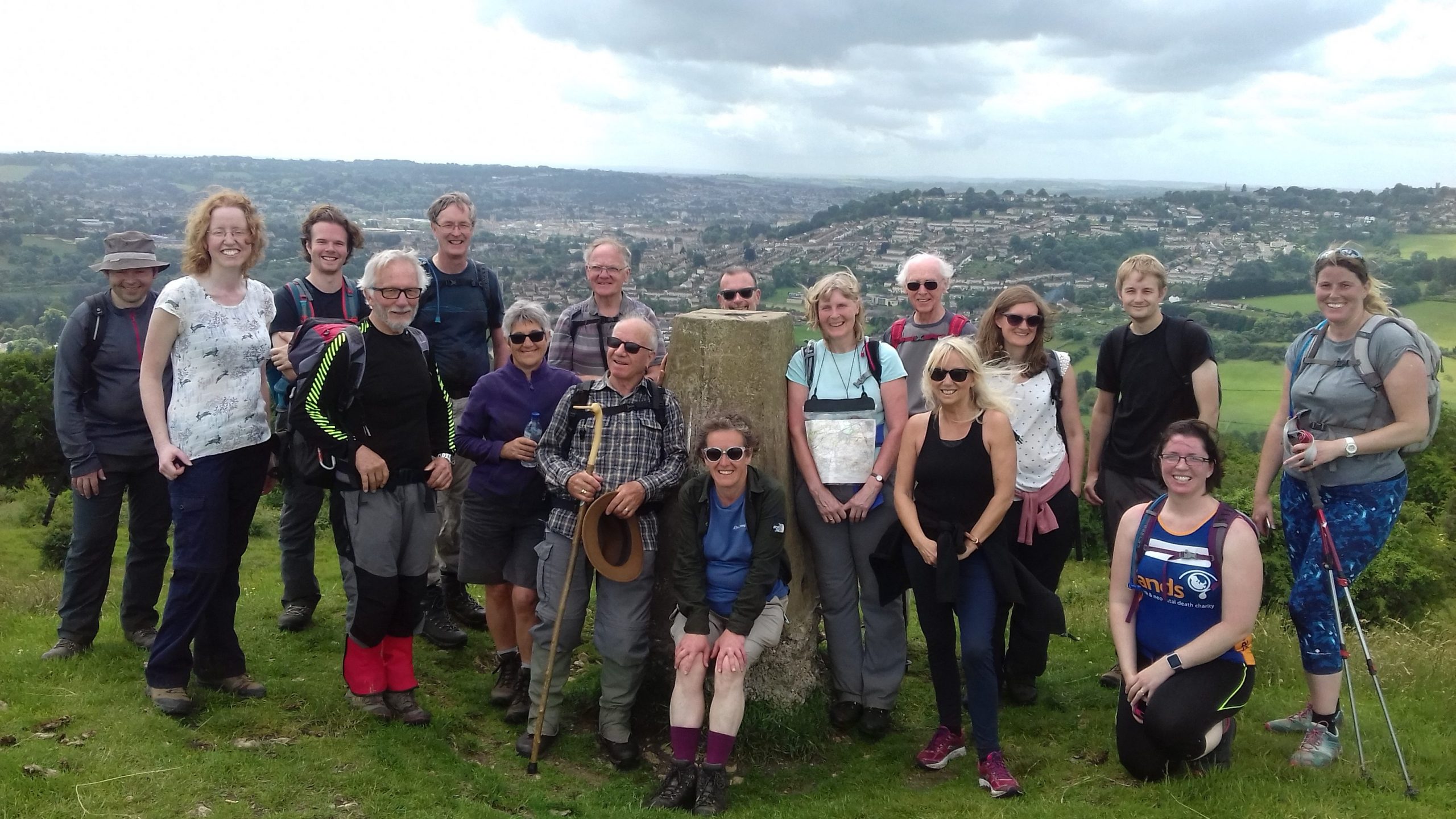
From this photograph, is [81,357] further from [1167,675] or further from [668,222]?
[668,222]

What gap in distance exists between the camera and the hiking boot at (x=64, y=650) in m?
6.07

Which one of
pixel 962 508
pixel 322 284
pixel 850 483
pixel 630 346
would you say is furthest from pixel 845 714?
pixel 322 284

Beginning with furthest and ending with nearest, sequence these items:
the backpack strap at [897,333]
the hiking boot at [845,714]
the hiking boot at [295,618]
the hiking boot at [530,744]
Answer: the hiking boot at [295,618] → the backpack strap at [897,333] → the hiking boot at [845,714] → the hiking boot at [530,744]

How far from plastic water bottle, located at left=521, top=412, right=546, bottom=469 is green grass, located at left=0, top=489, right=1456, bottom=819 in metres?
1.63

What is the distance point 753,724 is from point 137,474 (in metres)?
4.04

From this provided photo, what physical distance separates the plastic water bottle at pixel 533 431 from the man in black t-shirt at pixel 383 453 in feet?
1.48

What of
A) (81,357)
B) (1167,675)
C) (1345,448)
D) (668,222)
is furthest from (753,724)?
(668,222)

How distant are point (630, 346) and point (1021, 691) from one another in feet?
11.6

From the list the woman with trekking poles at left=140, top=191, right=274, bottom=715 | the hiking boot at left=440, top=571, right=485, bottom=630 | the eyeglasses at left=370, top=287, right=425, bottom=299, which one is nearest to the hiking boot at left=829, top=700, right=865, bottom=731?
the hiking boot at left=440, top=571, right=485, bottom=630

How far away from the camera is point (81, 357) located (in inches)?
226

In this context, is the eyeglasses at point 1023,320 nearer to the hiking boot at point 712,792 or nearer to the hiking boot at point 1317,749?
the hiking boot at point 1317,749

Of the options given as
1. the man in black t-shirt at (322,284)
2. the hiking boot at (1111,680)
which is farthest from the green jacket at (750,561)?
the hiking boot at (1111,680)

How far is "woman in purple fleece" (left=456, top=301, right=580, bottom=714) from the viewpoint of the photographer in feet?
19.1

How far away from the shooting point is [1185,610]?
16.1ft
